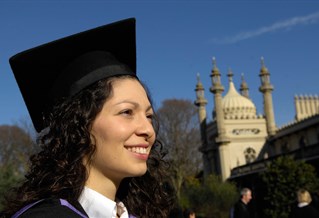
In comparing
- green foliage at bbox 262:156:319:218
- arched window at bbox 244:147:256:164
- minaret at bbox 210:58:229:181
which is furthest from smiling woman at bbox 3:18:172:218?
arched window at bbox 244:147:256:164

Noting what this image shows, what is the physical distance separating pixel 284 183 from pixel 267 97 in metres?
27.1

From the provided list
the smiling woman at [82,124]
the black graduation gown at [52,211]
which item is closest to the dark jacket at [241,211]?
the smiling woman at [82,124]

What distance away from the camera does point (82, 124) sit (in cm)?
198

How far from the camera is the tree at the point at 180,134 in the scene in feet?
143

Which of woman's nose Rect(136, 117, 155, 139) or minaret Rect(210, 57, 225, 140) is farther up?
minaret Rect(210, 57, 225, 140)

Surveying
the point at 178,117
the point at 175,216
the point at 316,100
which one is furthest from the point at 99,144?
the point at 316,100

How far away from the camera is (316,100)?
5219 cm

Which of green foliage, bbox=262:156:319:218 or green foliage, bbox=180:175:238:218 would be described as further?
green foliage, bbox=180:175:238:218

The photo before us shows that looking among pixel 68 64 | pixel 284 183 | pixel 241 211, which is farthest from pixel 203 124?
pixel 68 64

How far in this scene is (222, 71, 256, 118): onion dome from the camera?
2056 inches

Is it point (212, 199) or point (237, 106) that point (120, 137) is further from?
point (237, 106)

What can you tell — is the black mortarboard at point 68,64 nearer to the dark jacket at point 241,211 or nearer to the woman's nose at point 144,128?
the woman's nose at point 144,128

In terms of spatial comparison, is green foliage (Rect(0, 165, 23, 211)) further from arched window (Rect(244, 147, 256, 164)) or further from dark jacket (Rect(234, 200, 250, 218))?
arched window (Rect(244, 147, 256, 164))

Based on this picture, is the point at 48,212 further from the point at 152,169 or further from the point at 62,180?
the point at 152,169
